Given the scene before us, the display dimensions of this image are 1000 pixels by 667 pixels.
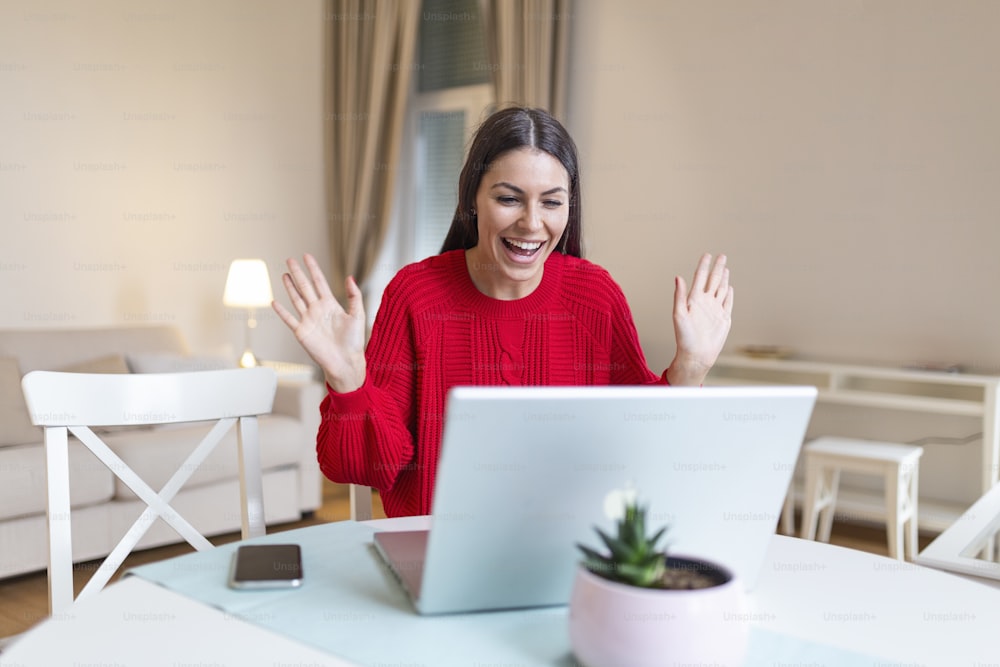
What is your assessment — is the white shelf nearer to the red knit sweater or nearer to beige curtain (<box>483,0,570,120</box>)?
beige curtain (<box>483,0,570,120</box>)

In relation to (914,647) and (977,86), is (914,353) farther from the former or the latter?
(914,647)

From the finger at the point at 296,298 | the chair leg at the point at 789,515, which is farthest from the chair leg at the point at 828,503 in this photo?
the finger at the point at 296,298

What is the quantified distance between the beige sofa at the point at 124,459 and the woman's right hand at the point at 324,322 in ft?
6.18

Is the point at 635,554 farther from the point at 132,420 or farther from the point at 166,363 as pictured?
the point at 166,363

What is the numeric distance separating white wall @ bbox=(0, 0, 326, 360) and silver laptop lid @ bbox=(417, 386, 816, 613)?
396 centimetres

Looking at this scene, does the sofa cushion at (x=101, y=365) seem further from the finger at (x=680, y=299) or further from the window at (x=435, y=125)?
the finger at (x=680, y=299)

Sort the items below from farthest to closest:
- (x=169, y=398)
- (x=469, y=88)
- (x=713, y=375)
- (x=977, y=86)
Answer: (x=469, y=88), (x=713, y=375), (x=977, y=86), (x=169, y=398)

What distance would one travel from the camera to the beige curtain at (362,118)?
5.20 m

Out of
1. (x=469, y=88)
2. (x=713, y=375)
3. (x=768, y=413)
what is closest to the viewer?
(x=768, y=413)

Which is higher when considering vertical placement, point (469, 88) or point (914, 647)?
point (469, 88)

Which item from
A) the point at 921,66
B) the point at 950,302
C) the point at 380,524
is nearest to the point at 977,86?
the point at 921,66

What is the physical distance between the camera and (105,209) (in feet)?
14.8

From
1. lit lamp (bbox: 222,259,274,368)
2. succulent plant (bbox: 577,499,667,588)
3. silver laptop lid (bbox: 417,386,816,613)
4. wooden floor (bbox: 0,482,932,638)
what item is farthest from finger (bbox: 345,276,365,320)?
lit lamp (bbox: 222,259,274,368)

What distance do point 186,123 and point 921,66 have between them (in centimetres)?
344
